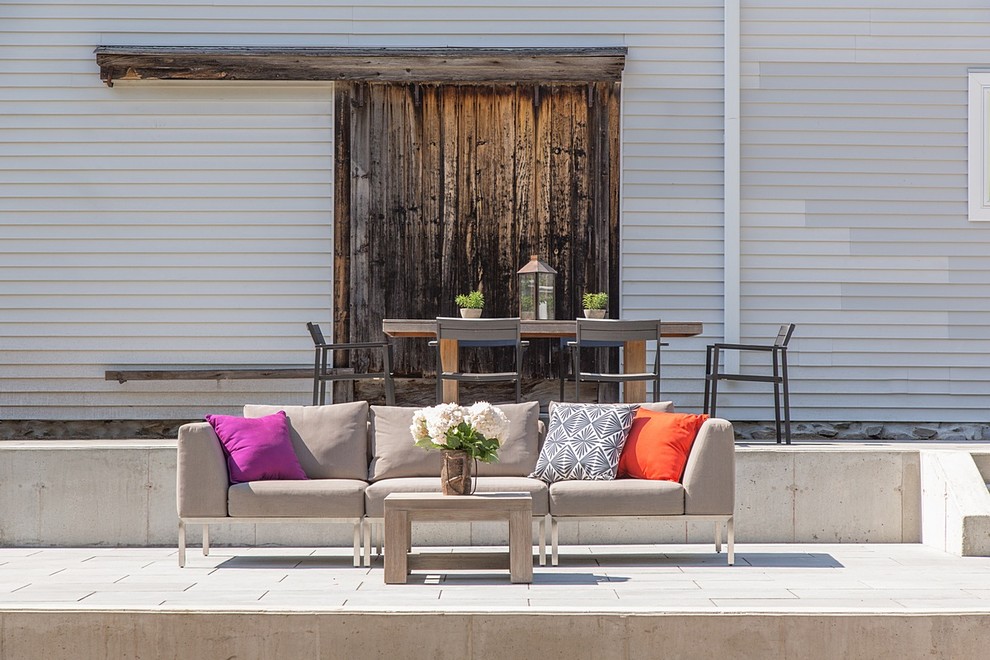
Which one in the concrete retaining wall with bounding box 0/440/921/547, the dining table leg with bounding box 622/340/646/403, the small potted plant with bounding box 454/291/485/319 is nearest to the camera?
the concrete retaining wall with bounding box 0/440/921/547

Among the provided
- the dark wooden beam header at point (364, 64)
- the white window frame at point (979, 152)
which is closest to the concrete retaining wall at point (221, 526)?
the white window frame at point (979, 152)

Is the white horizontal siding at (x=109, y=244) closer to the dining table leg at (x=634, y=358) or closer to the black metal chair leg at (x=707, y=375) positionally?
the dining table leg at (x=634, y=358)

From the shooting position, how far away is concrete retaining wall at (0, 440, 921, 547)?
6484mm

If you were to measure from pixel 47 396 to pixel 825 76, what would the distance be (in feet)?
21.4

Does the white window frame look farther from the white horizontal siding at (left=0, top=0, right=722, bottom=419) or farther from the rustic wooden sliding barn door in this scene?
the rustic wooden sliding barn door

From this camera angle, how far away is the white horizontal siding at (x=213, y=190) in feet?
28.9

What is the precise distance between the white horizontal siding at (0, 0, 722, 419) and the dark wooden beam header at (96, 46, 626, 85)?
0.14 m

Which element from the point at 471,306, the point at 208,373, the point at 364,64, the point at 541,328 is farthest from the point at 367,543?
the point at 364,64

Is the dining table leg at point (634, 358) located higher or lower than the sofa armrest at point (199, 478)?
higher

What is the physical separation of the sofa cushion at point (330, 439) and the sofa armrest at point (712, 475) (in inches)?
66.4

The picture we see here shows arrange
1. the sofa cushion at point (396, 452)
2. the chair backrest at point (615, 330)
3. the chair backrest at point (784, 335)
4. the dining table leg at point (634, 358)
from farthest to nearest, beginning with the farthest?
1. the chair backrest at point (784, 335)
2. the dining table leg at point (634, 358)
3. the chair backrest at point (615, 330)
4. the sofa cushion at point (396, 452)

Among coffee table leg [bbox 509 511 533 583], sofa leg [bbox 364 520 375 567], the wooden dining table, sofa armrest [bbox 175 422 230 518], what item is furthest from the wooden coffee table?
the wooden dining table

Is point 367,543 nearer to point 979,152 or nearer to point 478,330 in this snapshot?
point 478,330

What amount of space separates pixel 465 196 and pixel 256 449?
144 inches
